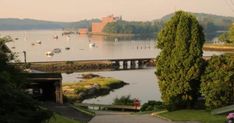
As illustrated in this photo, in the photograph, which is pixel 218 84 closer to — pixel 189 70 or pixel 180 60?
pixel 189 70

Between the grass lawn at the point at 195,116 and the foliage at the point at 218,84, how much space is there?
868 millimetres

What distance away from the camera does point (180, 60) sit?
2923 centimetres

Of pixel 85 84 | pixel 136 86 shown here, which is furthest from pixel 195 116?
pixel 136 86

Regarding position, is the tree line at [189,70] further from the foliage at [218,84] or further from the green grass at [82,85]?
the green grass at [82,85]

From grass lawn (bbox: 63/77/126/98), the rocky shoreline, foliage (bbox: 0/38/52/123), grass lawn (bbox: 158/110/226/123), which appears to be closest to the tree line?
grass lawn (bbox: 158/110/226/123)

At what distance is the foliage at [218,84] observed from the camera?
27.3 metres

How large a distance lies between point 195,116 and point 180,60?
14.3 ft

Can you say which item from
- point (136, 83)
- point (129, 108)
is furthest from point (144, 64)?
point (129, 108)

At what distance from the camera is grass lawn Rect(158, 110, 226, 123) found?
78.2 feet

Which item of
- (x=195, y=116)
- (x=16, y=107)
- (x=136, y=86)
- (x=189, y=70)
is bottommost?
(x=136, y=86)

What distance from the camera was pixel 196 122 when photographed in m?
24.0

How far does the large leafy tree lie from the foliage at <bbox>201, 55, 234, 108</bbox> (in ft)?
3.50

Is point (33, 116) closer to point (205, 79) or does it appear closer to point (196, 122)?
point (196, 122)

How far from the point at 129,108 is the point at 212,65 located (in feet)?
42.3
